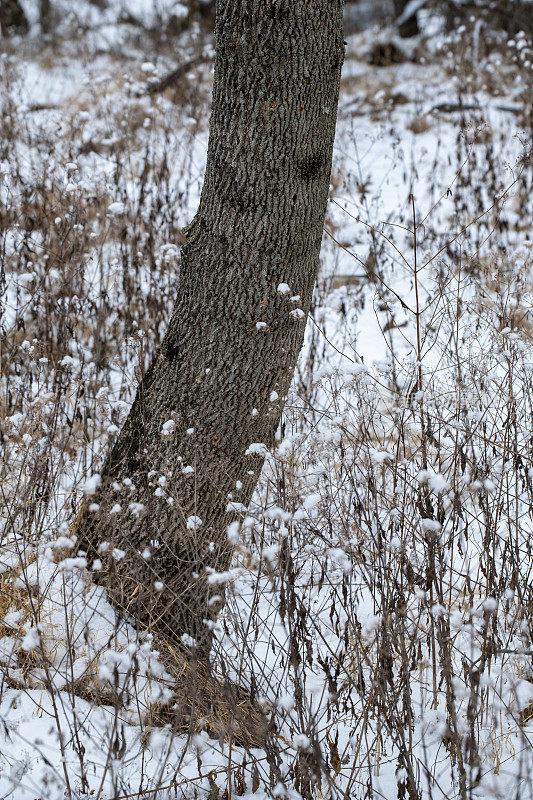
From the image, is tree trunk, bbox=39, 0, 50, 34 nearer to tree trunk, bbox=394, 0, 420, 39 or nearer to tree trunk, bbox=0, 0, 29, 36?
tree trunk, bbox=0, 0, 29, 36

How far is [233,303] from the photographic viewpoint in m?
2.05

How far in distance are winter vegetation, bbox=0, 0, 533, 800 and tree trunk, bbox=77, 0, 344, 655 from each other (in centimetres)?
1

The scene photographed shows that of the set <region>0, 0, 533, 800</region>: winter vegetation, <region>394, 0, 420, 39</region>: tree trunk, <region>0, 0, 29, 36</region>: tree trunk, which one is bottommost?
<region>0, 0, 533, 800</region>: winter vegetation

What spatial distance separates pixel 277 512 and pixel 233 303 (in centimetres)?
79

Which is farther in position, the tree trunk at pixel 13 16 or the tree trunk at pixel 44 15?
the tree trunk at pixel 44 15

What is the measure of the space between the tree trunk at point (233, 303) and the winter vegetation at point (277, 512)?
1 cm

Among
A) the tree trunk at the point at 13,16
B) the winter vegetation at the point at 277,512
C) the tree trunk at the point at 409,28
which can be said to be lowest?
the winter vegetation at the point at 277,512

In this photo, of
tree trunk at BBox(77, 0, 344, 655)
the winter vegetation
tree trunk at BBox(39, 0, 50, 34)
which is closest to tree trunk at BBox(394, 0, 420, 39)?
the winter vegetation

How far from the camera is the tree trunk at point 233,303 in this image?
6.26 ft

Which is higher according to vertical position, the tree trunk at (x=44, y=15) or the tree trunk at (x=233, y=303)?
the tree trunk at (x=44, y=15)

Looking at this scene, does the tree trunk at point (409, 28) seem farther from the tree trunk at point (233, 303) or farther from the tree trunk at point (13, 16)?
the tree trunk at point (233, 303)

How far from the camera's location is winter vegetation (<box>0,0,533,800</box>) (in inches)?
65.5

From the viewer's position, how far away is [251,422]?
2127 mm

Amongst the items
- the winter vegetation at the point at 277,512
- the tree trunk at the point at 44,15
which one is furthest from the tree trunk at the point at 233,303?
the tree trunk at the point at 44,15
